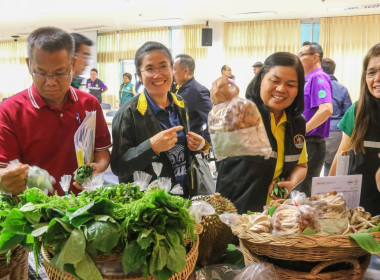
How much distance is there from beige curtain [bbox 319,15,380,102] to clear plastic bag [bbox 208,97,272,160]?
9.00 m

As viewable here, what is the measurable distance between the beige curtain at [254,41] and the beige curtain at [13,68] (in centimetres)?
828

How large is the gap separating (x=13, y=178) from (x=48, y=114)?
0.48 meters

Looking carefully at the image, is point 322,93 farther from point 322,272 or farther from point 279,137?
point 322,272

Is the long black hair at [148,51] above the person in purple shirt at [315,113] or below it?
above

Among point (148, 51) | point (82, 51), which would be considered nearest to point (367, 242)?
point (148, 51)

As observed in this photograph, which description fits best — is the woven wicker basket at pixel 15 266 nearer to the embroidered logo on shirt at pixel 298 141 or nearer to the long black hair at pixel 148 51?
the long black hair at pixel 148 51

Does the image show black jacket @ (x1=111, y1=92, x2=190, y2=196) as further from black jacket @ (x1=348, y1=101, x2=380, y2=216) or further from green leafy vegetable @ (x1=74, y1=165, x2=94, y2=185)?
black jacket @ (x1=348, y1=101, x2=380, y2=216)

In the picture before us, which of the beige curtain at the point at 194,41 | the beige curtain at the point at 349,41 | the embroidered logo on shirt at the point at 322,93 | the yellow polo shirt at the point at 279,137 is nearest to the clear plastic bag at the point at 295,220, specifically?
the yellow polo shirt at the point at 279,137

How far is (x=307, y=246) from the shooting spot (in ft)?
3.17

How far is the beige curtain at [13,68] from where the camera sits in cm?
1441

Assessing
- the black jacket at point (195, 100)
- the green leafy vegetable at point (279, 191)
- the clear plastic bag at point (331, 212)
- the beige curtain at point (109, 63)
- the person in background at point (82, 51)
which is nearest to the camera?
the clear plastic bag at point (331, 212)

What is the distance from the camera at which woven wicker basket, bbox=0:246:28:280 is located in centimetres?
95

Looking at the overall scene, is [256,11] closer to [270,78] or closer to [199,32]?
[199,32]

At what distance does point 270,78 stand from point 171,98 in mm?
514
